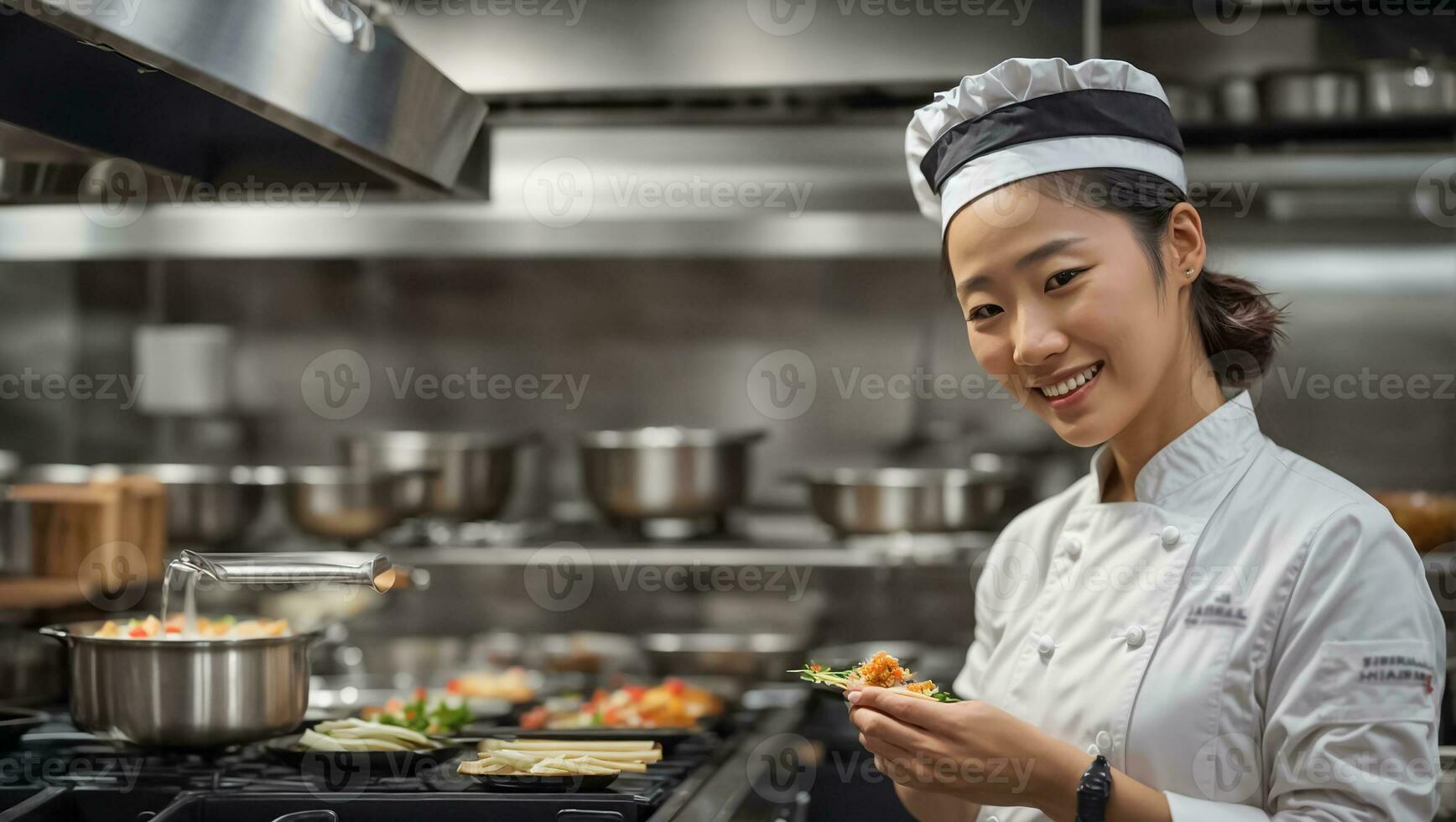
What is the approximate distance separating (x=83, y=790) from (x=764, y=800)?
31.7 inches

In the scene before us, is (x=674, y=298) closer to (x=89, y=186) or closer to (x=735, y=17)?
(x=735, y=17)

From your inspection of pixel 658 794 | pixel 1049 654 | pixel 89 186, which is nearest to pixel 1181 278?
pixel 1049 654

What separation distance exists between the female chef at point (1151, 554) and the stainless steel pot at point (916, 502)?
113cm

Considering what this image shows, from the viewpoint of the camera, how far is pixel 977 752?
3.94 ft

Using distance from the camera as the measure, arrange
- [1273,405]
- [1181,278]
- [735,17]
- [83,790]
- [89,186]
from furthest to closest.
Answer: [1273,405], [735,17], [89,186], [83,790], [1181,278]

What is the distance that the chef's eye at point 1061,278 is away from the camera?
1255 millimetres

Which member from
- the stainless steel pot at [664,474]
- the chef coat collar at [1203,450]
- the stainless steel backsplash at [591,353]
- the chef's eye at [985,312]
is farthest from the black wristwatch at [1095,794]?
the stainless steel backsplash at [591,353]

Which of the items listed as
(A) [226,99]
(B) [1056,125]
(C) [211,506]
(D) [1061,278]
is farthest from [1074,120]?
(C) [211,506]

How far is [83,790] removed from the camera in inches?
56.4

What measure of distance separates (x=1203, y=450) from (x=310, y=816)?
39.8 inches

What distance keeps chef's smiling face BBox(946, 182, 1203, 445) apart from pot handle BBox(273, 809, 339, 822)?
83 cm

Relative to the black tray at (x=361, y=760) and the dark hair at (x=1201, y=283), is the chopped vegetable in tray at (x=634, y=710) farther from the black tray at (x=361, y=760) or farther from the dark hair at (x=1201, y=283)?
the dark hair at (x=1201, y=283)

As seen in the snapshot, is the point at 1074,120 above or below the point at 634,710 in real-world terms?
above

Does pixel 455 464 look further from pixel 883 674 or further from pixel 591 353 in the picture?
pixel 883 674
